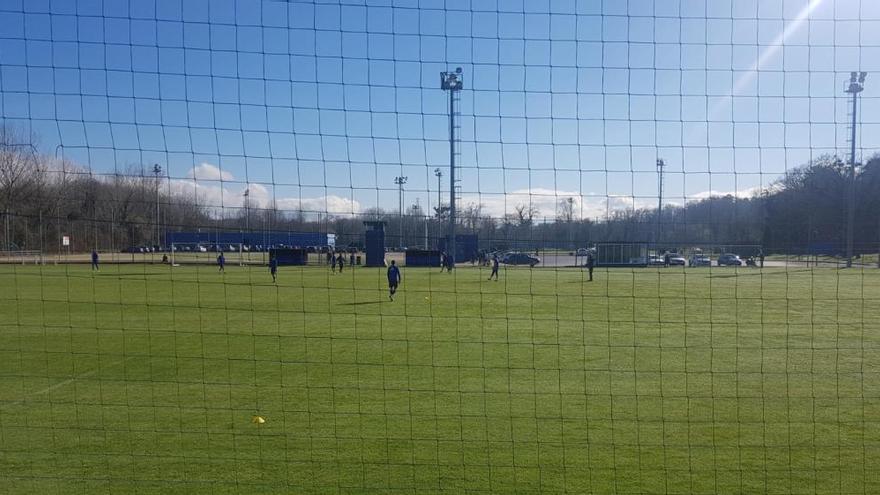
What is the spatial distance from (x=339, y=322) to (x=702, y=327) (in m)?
9.75

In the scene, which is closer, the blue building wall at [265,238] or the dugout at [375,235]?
the blue building wall at [265,238]

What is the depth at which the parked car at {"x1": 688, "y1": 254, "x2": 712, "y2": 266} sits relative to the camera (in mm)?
8389

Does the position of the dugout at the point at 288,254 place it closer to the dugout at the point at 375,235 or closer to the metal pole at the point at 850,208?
the dugout at the point at 375,235

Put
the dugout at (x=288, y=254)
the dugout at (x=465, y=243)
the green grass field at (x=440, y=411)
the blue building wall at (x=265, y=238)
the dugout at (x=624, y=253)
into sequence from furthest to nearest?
1. the dugout at (x=288, y=254)
2. the dugout at (x=624, y=253)
3. the dugout at (x=465, y=243)
4. the blue building wall at (x=265, y=238)
5. the green grass field at (x=440, y=411)

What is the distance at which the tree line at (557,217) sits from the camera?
21.2 feet

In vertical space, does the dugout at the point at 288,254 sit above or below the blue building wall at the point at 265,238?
below

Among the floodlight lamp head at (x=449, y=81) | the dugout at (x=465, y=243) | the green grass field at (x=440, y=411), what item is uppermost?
the floodlight lamp head at (x=449, y=81)

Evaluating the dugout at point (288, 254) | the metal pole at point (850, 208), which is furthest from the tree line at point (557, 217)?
the dugout at point (288, 254)

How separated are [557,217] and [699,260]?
12.0 ft

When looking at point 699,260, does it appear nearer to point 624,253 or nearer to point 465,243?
point 465,243

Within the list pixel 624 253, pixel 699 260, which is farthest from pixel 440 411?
pixel 624 253

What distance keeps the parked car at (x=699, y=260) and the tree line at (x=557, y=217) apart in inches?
33.9

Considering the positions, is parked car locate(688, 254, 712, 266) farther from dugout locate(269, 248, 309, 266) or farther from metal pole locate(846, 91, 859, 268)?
dugout locate(269, 248, 309, 266)

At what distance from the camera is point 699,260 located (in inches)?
361
